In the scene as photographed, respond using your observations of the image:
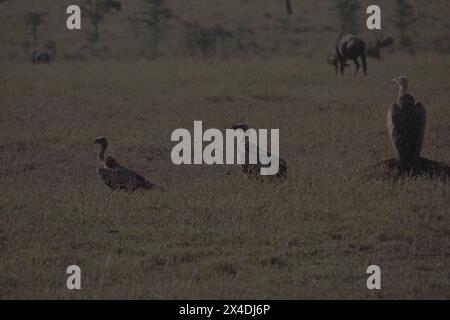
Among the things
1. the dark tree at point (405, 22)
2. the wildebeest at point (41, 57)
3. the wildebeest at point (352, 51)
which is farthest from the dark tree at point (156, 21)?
the dark tree at point (405, 22)

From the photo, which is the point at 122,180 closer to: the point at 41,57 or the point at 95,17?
the point at 41,57

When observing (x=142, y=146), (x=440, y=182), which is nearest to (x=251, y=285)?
(x=440, y=182)

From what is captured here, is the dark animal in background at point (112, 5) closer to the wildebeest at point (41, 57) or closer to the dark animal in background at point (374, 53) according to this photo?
the wildebeest at point (41, 57)

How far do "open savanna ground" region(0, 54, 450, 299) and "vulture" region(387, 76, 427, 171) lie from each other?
331mm

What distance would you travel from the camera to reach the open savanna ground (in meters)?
7.06

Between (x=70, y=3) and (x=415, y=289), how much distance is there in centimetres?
3501

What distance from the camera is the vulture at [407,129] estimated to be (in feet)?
34.2

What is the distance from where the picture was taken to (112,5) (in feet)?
132

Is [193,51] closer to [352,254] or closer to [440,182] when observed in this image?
[440,182]

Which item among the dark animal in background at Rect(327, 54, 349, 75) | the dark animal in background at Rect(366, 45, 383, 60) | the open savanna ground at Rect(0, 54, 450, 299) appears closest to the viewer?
the open savanna ground at Rect(0, 54, 450, 299)

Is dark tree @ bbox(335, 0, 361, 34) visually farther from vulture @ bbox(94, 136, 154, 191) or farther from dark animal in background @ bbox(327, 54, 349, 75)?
vulture @ bbox(94, 136, 154, 191)

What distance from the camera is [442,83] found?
824 inches

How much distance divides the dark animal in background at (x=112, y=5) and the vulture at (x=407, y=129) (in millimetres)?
29920

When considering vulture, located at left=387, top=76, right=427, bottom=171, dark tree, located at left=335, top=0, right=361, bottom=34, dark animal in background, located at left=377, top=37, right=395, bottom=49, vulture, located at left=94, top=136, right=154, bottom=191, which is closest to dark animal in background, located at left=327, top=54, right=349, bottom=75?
dark animal in background, located at left=377, top=37, right=395, bottom=49
